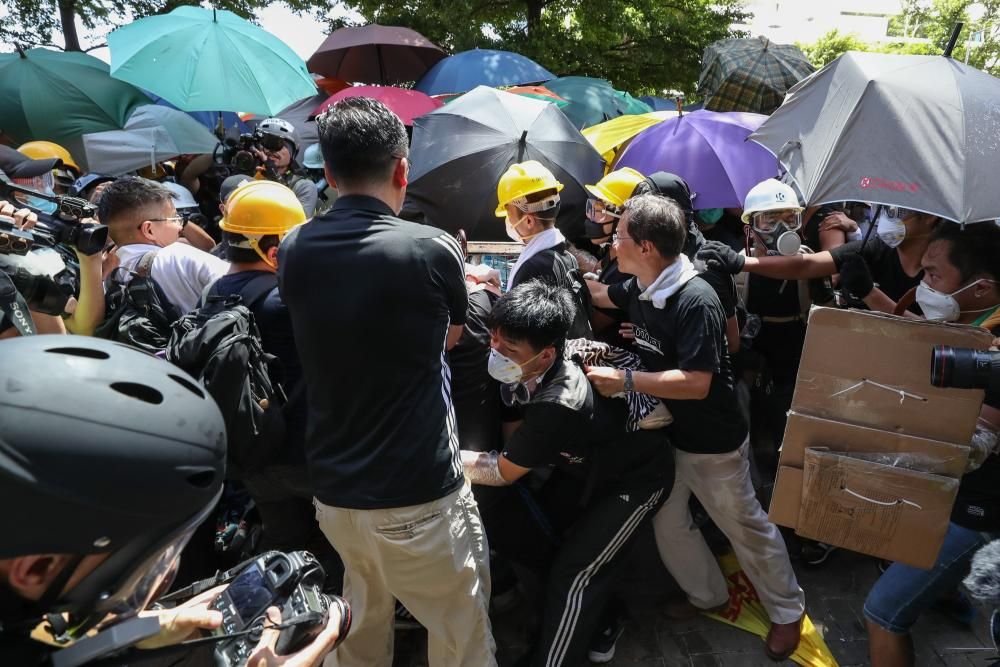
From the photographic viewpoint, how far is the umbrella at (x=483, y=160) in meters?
4.25

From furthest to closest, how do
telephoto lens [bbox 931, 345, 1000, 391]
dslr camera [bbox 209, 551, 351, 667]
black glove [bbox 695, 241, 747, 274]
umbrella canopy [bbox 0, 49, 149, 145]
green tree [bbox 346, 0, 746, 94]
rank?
green tree [bbox 346, 0, 746, 94] → umbrella canopy [bbox 0, 49, 149, 145] → black glove [bbox 695, 241, 747, 274] → telephoto lens [bbox 931, 345, 1000, 391] → dslr camera [bbox 209, 551, 351, 667]

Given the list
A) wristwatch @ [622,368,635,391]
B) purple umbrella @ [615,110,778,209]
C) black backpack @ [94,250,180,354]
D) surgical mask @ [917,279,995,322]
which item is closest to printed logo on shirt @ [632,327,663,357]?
wristwatch @ [622,368,635,391]

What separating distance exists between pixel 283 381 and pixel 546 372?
3.67 ft

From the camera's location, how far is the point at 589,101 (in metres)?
7.77

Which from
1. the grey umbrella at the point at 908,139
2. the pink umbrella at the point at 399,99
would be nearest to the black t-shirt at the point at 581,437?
the grey umbrella at the point at 908,139

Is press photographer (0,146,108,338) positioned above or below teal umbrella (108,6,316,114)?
below

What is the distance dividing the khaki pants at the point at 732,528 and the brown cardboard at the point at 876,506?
57cm

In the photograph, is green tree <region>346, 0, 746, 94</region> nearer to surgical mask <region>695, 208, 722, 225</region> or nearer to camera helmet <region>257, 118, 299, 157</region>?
camera helmet <region>257, 118, 299, 157</region>

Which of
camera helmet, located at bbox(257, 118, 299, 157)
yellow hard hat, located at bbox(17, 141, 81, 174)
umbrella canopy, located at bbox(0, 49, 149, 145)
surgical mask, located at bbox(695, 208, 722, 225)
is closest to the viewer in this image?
surgical mask, located at bbox(695, 208, 722, 225)

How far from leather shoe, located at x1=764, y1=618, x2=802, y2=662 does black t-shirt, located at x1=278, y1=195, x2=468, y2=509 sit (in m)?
1.87

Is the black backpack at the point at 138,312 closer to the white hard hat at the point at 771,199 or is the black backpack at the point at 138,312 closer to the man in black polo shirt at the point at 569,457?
the man in black polo shirt at the point at 569,457

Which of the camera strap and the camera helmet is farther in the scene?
the camera helmet

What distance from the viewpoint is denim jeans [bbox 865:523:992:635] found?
241 centimetres

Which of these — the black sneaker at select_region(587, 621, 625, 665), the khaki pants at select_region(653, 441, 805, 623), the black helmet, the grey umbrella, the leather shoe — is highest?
the grey umbrella
